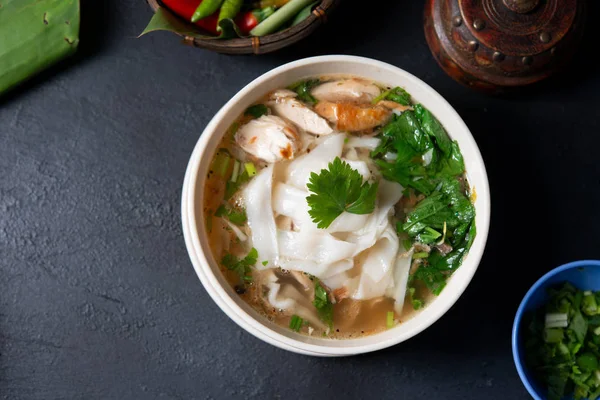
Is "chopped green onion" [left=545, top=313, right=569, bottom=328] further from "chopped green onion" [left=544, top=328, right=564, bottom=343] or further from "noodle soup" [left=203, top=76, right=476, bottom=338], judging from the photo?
"noodle soup" [left=203, top=76, right=476, bottom=338]

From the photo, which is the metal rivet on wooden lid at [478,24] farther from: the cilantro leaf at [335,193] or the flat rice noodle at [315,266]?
the flat rice noodle at [315,266]

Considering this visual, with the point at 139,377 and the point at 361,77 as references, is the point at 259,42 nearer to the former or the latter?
the point at 361,77

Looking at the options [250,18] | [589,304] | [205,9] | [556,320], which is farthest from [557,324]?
[205,9]

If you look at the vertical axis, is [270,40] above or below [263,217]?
above

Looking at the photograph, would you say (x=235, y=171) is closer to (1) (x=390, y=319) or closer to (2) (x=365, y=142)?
(2) (x=365, y=142)

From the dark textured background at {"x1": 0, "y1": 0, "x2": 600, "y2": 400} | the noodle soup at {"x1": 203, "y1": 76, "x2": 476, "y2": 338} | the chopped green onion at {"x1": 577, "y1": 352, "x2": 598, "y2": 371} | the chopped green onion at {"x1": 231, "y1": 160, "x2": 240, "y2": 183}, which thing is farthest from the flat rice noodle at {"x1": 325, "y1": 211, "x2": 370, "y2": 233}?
the chopped green onion at {"x1": 577, "y1": 352, "x2": 598, "y2": 371}

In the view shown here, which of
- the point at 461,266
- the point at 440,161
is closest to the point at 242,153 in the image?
the point at 440,161
